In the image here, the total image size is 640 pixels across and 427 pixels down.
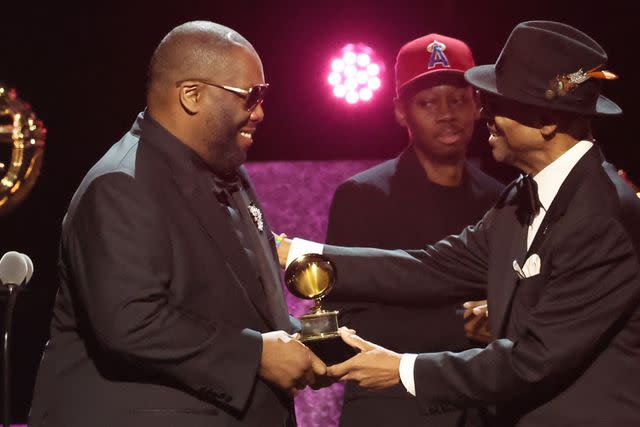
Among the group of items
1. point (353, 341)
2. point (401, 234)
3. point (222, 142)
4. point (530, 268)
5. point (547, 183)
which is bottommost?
point (401, 234)

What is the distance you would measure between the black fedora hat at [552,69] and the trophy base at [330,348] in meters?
1.05

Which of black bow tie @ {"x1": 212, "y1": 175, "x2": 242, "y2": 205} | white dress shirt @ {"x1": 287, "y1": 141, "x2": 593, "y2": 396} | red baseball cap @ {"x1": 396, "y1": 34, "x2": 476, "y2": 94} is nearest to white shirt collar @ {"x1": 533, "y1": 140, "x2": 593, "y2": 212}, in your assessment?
white dress shirt @ {"x1": 287, "y1": 141, "x2": 593, "y2": 396}

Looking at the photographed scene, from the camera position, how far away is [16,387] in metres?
5.82

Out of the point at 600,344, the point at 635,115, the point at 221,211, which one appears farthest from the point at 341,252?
the point at 635,115

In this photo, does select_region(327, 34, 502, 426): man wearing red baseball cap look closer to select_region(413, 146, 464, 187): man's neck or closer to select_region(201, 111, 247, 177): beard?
select_region(413, 146, 464, 187): man's neck

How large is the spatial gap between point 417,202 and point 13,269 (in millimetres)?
2015

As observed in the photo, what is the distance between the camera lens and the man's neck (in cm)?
514

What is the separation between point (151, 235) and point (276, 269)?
701mm

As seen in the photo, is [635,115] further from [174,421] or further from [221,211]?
[174,421]

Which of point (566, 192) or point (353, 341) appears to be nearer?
A: point (566, 192)

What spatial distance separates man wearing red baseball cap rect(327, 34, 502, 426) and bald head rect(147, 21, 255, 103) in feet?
5.63

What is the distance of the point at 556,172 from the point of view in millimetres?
3498

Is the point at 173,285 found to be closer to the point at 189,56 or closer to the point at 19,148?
the point at 189,56

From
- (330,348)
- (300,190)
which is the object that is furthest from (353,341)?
(300,190)
